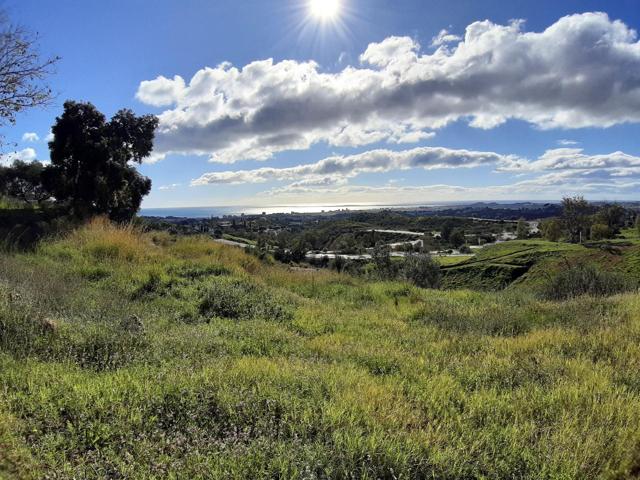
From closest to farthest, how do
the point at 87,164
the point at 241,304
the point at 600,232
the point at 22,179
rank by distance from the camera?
the point at 241,304, the point at 87,164, the point at 22,179, the point at 600,232

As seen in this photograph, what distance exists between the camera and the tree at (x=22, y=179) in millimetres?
34375

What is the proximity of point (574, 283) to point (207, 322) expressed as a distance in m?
12.2

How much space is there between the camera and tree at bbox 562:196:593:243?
76938 millimetres

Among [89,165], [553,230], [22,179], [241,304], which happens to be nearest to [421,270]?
[89,165]

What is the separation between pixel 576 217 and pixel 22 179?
87.8m

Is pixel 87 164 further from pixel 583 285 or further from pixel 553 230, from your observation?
pixel 553 230

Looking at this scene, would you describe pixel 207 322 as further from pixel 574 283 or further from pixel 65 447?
pixel 574 283

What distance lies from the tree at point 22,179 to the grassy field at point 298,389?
33.8 m

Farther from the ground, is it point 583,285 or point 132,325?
point 132,325

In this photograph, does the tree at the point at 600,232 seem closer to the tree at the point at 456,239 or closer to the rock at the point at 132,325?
the tree at the point at 456,239

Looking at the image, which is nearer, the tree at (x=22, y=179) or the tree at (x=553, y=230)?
the tree at (x=22, y=179)

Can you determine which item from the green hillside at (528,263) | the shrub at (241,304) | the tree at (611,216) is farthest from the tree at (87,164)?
the tree at (611,216)

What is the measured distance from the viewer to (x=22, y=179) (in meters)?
35.7

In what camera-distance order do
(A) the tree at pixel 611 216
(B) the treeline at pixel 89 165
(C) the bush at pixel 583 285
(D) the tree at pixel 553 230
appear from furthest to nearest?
(A) the tree at pixel 611 216 < (D) the tree at pixel 553 230 < (B) the treeline at pixel 89 165 < (C) the bush at pixel 583 285
